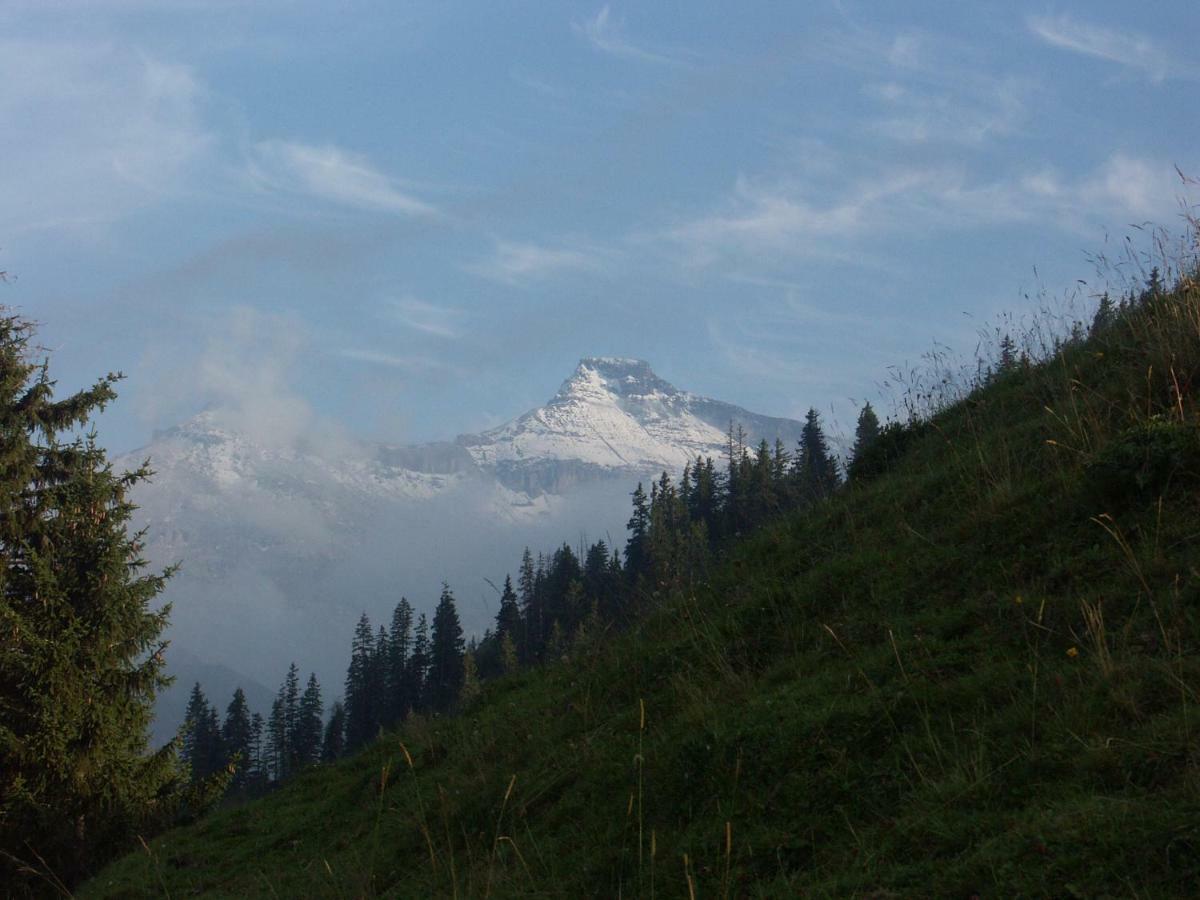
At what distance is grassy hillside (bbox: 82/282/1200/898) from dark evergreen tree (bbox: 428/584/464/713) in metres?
55.2

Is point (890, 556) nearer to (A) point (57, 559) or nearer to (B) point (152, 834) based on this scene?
(B) point (152, 834)

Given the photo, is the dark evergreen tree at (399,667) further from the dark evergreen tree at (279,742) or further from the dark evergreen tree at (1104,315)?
the dark evergreen tree at (1104,315)

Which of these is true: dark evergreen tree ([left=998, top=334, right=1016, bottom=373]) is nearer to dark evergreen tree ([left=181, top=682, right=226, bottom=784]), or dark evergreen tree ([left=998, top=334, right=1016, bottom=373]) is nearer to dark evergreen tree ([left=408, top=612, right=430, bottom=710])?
dark evergreen tree ([left=408, top=612, right=430, bottom=710])

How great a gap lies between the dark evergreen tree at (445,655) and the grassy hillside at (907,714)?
55.2m

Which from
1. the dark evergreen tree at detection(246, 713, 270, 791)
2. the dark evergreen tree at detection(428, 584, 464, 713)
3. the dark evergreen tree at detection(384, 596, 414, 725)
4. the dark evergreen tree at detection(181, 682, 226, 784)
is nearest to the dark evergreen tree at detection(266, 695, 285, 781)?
the dark evergreen tree at detection(246, 713, 270, 791)

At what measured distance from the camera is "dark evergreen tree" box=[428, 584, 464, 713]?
208ft

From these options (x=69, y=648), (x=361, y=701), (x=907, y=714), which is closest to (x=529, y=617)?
(x=361, y=701)

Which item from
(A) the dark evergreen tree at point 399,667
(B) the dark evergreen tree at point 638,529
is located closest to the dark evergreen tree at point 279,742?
(A) the dark evergreen tree at point 399,667

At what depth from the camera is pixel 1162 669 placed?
416 centimetres

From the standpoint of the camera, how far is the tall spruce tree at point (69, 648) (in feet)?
47.0

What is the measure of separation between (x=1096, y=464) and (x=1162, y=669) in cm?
216

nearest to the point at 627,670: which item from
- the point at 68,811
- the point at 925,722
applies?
the point at 925,722

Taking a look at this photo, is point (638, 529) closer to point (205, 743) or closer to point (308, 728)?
point (308, 728)

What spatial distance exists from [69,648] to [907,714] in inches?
574
